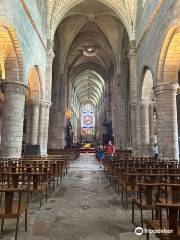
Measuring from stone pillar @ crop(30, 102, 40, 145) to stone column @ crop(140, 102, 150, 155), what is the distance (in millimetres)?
7847

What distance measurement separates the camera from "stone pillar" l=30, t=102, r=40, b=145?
15320 millimetres

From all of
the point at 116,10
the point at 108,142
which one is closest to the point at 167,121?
the point at 108,142

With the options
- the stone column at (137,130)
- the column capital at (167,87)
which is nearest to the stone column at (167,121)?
the column capital at (167,87)

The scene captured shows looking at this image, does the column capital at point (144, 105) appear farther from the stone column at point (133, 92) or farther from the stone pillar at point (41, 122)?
the stone pillar at point (41, 122)

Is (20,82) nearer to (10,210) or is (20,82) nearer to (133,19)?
(10,210)

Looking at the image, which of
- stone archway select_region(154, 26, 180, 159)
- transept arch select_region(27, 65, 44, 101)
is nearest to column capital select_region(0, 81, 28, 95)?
transept arch select_region(27, 65, 44, 101)

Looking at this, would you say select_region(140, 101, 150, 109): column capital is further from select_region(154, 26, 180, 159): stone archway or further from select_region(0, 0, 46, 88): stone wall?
select_region(0, 0, 46, 88): stone wall

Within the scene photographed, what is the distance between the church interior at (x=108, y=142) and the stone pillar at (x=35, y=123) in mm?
74

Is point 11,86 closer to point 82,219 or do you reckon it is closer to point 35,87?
point 35,87

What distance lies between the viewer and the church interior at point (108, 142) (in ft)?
11.5

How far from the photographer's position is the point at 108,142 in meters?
15.2

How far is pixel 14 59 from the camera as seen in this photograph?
1070 cm

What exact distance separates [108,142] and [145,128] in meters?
2.87

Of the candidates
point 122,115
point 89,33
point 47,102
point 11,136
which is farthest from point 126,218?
point 89,33
